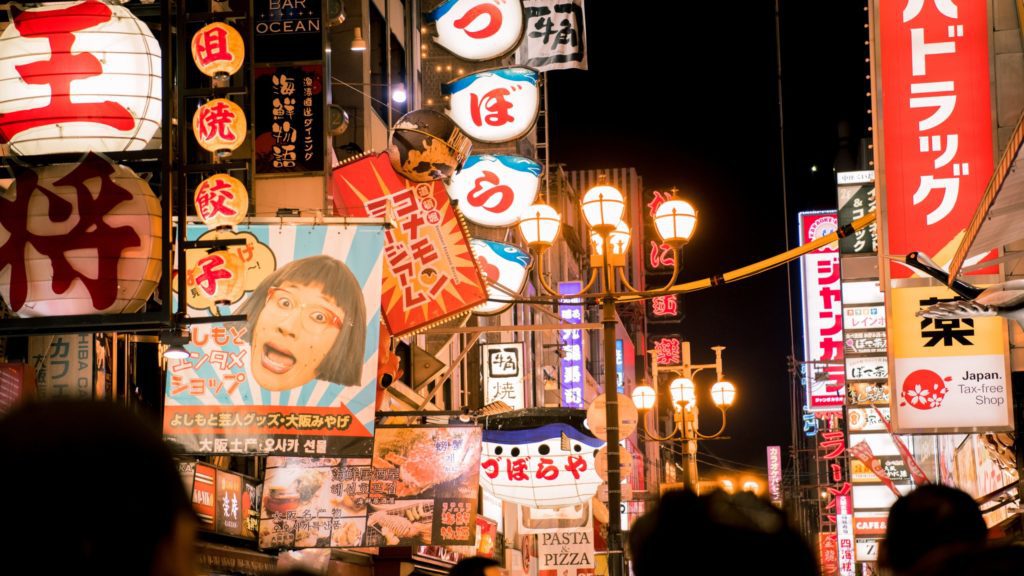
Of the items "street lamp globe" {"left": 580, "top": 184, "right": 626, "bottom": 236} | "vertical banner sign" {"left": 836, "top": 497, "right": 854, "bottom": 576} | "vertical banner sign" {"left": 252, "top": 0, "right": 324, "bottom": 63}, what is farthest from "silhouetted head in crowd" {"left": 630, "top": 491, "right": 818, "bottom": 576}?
"vertical banner sign" {"left": 836, "top": 497, "right": 854, "bottom": 576}

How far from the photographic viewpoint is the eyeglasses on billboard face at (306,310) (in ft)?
45.4

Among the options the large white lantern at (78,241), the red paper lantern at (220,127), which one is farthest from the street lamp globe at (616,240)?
the large white lantern at (78,241)

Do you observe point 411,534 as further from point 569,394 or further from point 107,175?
point 569,394

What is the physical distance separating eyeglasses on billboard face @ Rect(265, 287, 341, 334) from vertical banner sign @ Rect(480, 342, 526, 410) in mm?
17461

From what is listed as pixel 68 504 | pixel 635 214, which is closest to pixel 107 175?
pixel 68 504

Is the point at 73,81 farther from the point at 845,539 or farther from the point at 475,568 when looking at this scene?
the point at 845,539

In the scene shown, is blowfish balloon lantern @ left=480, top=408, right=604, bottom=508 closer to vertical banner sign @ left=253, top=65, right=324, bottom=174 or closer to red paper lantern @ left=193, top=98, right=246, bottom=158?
vertical banner sign @ left=253, top=65, right=324, bottom=174

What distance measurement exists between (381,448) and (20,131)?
8882 mm

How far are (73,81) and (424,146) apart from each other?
21.8 feet

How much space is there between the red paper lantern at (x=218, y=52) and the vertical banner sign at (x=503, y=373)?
61.6 feet

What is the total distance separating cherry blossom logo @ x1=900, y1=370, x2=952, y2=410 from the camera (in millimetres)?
14695

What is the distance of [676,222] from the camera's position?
15.9 m

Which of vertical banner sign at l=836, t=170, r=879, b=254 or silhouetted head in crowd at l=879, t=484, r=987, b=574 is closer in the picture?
silhouetted head in crowd at l=879, t=484, r=987, b=574

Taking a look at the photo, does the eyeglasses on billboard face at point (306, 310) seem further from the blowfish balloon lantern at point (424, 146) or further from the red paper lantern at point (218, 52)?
the blowfish balloon lantern at point (424, 146)
